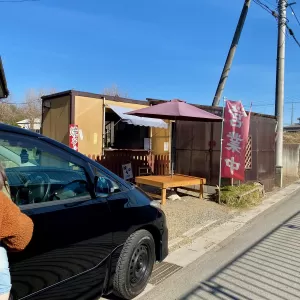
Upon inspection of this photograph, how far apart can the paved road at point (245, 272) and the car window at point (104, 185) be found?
48.5 inches

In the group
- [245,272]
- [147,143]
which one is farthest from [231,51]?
[245,272]

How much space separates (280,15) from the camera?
1321 centimetres

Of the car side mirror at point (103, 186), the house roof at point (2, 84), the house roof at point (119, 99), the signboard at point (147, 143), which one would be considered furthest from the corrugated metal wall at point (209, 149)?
the house roof at point (2, 84)

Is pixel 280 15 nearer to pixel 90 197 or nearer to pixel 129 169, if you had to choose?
pixel 129 169

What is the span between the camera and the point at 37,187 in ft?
9.02

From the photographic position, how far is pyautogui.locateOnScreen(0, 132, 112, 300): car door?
2295mm

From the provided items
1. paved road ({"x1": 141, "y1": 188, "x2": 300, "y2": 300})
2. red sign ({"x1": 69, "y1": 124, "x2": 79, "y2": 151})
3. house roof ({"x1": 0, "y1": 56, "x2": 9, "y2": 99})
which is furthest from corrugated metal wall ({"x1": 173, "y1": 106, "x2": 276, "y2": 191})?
house roof ({"x1": 0, "y1": 56, "x2": 9, "y2": 99})

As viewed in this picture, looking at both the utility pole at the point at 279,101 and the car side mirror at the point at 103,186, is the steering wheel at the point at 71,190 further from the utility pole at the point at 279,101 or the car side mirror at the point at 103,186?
the utility pole at the point at 279,101

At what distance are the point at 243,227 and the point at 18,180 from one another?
5.02m

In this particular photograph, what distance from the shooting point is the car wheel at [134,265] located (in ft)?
10.7

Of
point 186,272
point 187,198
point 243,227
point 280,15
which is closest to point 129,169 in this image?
point 187,198

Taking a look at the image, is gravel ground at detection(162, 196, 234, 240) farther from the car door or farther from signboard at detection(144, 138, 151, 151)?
signboard at detection(144, 138, 151, 151)

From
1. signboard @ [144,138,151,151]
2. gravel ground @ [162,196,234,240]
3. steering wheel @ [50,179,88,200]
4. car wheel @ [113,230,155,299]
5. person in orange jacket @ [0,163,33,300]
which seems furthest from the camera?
signboard @ [144,138,151,151]

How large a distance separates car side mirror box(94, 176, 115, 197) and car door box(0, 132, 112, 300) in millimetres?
48
